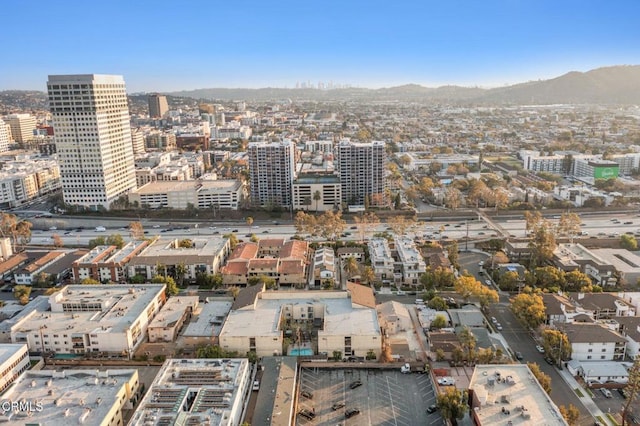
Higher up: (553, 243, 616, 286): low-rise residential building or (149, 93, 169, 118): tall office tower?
(149, 93, 169, 118): tall office tower

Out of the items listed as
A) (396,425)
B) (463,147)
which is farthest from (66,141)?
(463,147)

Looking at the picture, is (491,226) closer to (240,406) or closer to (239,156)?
(240,406)

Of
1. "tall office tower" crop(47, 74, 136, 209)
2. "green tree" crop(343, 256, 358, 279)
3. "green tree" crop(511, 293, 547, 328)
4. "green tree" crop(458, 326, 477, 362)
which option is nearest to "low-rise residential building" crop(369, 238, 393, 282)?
"green tree" crop(343, 256, 358, 279)

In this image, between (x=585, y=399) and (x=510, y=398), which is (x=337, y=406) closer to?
(x=510, y=398)

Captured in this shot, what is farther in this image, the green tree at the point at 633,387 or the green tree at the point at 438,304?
the green tree at the point at 438,304

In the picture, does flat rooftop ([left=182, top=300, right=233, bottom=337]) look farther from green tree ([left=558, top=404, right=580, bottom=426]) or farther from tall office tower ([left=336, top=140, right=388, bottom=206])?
tall office tower ([left=336, top=140, right=388, bottom=206])

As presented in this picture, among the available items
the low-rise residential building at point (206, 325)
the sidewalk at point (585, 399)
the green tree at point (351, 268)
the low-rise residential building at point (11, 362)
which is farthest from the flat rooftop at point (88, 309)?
the sidewalk at point (585, 399)

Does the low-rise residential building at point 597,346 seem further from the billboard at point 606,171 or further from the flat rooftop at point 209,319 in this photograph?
the billboard at point 606,171
